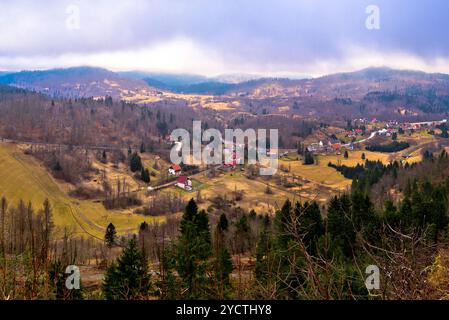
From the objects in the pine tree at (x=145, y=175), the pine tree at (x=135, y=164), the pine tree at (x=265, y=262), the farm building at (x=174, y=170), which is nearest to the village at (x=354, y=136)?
the farm building at (x=174, y=170)

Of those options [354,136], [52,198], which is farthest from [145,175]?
[354,136]

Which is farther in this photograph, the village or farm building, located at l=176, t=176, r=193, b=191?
the village

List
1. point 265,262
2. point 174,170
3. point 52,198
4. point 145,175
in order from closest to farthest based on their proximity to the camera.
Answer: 1. point 265,262
2. point 52,198
3. point 145,175
4. point 174,170

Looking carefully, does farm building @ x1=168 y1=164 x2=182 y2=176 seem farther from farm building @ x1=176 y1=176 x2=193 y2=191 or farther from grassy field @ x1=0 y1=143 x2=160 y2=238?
grassy field @ x1=0 y1=143 x2=160 y2=238

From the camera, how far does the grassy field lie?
169ft

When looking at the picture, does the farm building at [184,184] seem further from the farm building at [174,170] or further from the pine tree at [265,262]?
the pine tree at [265,262]

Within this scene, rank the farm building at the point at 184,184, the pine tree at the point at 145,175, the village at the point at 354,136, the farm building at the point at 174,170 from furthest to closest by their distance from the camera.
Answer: the village at the point at 354,136 → the farm building at the point at 174,170 → the pine tree at the point at 145,175 → the farm building at the point at 184,184

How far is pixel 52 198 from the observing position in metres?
61.1

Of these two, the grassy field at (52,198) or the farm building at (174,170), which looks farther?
the farm building at (174,170)

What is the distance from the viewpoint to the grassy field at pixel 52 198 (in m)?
51.4

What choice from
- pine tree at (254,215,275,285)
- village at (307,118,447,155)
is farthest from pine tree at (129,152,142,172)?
pine tree at (254,215,275,285)

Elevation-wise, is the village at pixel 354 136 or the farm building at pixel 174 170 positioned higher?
the village at pixel 354 136

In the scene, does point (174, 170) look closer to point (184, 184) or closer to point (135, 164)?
point (135, 164)
